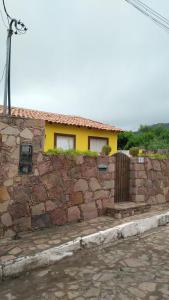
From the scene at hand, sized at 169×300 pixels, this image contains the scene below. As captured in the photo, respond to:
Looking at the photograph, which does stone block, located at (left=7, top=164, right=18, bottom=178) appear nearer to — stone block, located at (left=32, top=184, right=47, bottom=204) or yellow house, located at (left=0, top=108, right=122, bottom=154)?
stone block, located at (left=32, top=184, right=47, bottom=204)

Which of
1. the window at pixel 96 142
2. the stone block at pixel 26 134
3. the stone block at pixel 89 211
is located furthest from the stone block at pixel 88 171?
the window at pixel 96 142

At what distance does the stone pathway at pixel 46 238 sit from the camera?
5930 mm

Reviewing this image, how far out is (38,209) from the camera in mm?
7508

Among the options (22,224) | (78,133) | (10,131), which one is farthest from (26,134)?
(78,133)

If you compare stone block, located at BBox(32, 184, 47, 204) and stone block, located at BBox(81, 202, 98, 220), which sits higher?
stone block, located at BBox(32, 184, 47, 204)

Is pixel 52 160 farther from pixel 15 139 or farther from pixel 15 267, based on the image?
pixel 15 267

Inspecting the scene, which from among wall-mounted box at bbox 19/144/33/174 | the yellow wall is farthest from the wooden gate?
the yellow wall

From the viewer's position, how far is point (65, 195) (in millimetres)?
8156

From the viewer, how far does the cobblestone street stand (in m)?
4.59

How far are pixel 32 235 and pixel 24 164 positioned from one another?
156 centimetres

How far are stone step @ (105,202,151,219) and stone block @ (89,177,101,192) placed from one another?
0.70 meters

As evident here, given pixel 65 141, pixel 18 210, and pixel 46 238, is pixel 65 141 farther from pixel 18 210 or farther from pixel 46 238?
pixel 46 238

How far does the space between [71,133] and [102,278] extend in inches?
562

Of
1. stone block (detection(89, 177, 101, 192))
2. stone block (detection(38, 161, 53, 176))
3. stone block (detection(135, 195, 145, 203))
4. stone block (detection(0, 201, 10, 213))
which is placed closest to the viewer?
stone block (detection(0, 201, 10, 213))
